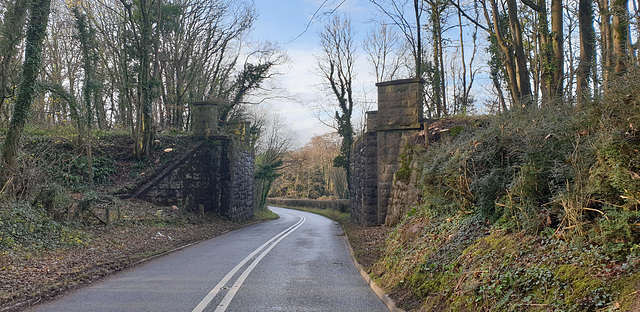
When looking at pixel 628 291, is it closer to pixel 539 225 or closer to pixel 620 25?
pixel 539 225

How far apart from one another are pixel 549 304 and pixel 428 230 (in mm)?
4040

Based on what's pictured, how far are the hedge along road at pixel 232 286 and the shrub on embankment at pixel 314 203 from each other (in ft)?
77.0

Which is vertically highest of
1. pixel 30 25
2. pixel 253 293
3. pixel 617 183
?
pixel 30 25

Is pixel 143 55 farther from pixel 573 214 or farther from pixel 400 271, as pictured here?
pixel 573 214

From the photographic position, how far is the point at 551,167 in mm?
5543

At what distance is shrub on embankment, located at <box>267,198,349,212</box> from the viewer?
113ft

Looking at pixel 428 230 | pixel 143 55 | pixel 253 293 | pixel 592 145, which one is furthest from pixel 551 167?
pixel 143 55

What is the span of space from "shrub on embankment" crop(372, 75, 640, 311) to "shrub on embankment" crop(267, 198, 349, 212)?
25.8m

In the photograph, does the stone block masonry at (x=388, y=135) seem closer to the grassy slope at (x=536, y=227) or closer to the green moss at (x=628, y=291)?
the grassy slope at (x=536, y=227)

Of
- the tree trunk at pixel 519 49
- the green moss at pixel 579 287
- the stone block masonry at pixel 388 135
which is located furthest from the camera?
the stone block masonry at pixel 388 135

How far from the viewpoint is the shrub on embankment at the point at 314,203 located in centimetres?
3450

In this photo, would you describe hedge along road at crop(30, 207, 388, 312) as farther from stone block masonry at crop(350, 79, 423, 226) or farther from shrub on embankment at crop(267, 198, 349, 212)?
shrub on embankment at crop(267, 198, 349, 212)

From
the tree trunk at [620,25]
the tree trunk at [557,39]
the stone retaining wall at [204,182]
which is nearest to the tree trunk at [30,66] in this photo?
the stone retaining wall at [204,182]

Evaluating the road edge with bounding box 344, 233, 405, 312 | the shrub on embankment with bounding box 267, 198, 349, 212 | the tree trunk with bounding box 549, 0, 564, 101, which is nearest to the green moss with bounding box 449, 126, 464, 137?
the tree trunk with bounding box 549, 0, 564, 101
